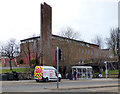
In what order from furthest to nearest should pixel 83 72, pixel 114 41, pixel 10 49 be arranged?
1. pixel 114 41
2. pixel 10 49
3. pixel 83 72

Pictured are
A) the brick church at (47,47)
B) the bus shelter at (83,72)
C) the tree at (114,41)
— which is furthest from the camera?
the tree at (114,41)

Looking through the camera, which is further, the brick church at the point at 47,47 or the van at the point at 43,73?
the brick church at the point at 47,47

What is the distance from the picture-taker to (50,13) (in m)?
54.8

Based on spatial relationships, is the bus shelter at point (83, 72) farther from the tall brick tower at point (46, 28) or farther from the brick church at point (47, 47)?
the tall brick tower at point (46, 28)

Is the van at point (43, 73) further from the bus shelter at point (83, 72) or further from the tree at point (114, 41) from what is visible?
the tree at point (114, 41)

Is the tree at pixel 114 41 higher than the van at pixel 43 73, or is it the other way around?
the tree at pixel 114 41

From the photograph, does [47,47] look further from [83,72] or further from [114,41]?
[114,41]

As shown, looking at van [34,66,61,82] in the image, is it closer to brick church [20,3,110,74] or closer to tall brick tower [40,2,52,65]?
brick church [20,3,110,74]

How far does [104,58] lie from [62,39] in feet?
55.0

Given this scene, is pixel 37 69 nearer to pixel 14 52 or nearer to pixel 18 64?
pixel 14 52

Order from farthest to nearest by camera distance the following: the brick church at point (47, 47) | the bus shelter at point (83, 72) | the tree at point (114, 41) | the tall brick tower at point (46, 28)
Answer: the tree at point (114, 41), the tall brick tower at point (46, 28), the brick church at point (47, 47), the bus shelter at point (83, 72)

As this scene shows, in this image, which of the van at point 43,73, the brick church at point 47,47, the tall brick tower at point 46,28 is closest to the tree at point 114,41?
the brick church at point 47,47

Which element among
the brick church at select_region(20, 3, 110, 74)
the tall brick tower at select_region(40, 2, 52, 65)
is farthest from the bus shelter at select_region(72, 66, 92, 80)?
the tall brick tower at select_region(40, 2, 52, 65)

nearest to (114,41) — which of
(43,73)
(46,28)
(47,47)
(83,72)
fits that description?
(46,28)
